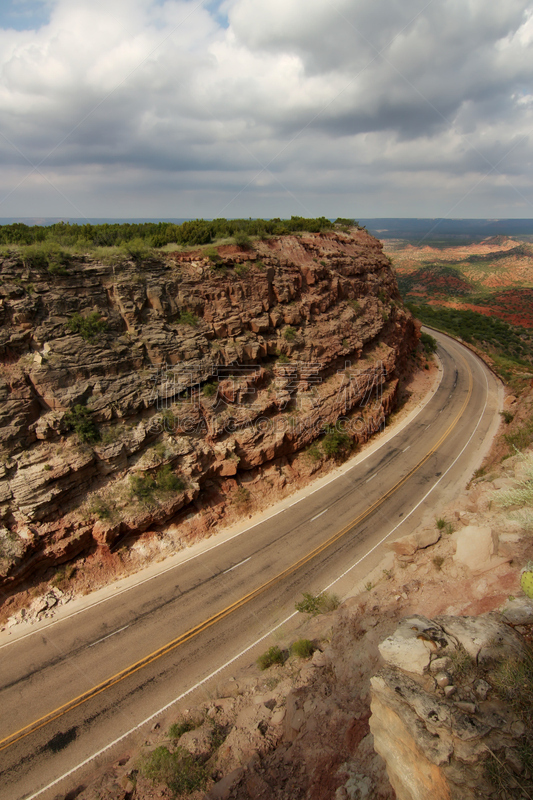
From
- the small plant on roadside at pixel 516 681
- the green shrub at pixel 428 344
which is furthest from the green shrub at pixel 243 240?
the green shrub at pixel 428 344

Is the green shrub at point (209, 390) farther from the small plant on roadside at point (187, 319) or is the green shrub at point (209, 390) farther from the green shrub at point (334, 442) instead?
the green shrub at point (334, 442)

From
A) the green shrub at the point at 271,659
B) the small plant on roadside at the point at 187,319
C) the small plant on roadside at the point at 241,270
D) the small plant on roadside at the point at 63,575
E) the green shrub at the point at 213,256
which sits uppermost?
the green shrub at the point at 213,256

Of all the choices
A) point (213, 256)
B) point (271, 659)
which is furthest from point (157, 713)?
point (213, 256)

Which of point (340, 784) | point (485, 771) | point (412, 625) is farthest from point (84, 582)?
point (485, 771)

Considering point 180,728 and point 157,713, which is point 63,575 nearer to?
point 157,713

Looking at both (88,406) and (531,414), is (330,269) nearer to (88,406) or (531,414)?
(531,414)
